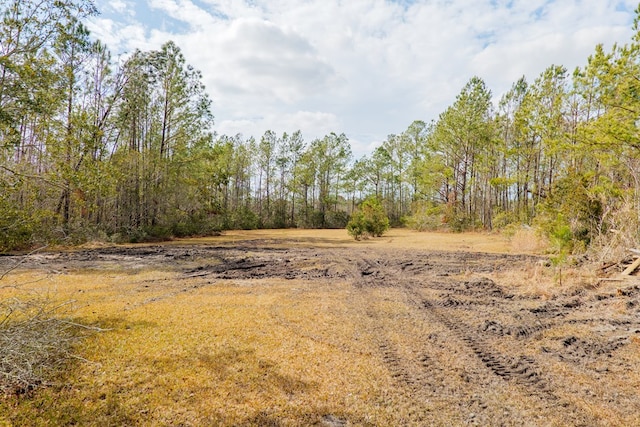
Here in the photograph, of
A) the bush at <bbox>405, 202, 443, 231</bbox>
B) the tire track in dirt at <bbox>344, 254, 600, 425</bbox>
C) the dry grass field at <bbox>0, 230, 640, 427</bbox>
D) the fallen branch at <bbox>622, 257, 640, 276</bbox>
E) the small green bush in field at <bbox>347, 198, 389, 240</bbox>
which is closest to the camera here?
the dry grass field at <bbox>0, 230, 640, 427</bbox>

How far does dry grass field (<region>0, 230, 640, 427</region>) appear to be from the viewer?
2777mm

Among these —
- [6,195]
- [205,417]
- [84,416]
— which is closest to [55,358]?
[84,416]

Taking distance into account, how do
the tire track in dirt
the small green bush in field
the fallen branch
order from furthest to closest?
the small green bush in field < the fallen branch < the tire track in dirt

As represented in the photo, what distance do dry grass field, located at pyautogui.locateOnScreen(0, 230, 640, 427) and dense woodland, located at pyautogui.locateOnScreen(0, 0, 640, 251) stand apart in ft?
7.43

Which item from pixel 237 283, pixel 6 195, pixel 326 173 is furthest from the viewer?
pixel 326 173

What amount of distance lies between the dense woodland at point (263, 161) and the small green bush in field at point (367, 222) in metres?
8.20

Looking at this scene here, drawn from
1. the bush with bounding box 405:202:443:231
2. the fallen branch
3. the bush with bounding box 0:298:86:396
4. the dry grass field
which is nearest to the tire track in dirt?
the dry grass field

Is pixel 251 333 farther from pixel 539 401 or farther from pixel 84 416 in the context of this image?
pixel 539 401

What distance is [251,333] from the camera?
457cm

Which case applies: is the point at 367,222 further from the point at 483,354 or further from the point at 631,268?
the point at 483,354

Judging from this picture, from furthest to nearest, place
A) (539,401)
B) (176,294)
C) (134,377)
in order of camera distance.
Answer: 1. (176,294)
2. (134,377)
3. (539,401)

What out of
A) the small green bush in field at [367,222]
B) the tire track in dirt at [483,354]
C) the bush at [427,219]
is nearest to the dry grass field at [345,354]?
the tire track in dirt at [483,354]

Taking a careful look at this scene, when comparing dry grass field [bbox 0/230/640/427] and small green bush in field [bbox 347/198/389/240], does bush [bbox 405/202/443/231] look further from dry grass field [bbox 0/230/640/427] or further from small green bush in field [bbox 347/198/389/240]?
dry grass field [bbox 0/230/640/427]

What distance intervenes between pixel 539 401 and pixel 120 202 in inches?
806
